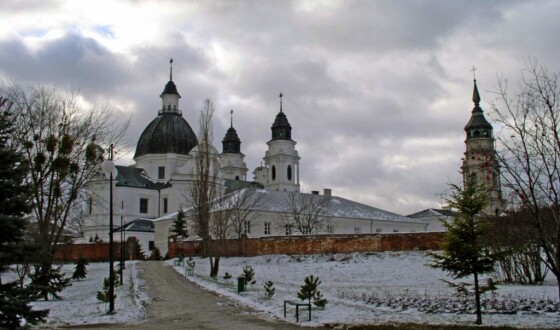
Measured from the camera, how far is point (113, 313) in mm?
17016

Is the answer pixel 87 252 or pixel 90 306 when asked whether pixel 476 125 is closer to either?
pixel 87 252

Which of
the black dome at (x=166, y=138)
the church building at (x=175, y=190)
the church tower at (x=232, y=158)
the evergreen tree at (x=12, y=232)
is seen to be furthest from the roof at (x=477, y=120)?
the evergreen tree at (x=12, y=232)

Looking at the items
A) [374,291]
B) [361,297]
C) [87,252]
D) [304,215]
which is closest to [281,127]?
[304,215]

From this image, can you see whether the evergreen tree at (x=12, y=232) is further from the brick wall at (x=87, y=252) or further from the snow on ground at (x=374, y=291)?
the brick wall at (x=87, y=252)

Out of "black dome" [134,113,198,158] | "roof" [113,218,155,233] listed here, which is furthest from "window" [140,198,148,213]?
"black dome" [134,113,198,158]

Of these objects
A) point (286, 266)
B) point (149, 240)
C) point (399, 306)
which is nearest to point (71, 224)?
point (286, 266)

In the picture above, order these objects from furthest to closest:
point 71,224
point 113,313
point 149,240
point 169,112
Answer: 1. point 169,112
2. point 149,240
3. point 71,224
4. point 113,313

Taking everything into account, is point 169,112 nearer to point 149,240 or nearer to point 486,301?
point 149,240

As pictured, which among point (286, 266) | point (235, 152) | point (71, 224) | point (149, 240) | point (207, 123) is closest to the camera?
point (71, 224)

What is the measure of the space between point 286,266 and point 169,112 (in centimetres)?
5065

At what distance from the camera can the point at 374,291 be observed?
2202 centimetres

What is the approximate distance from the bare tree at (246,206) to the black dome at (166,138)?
1990cm

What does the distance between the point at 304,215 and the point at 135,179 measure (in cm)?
2582

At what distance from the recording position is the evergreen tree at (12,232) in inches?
402
